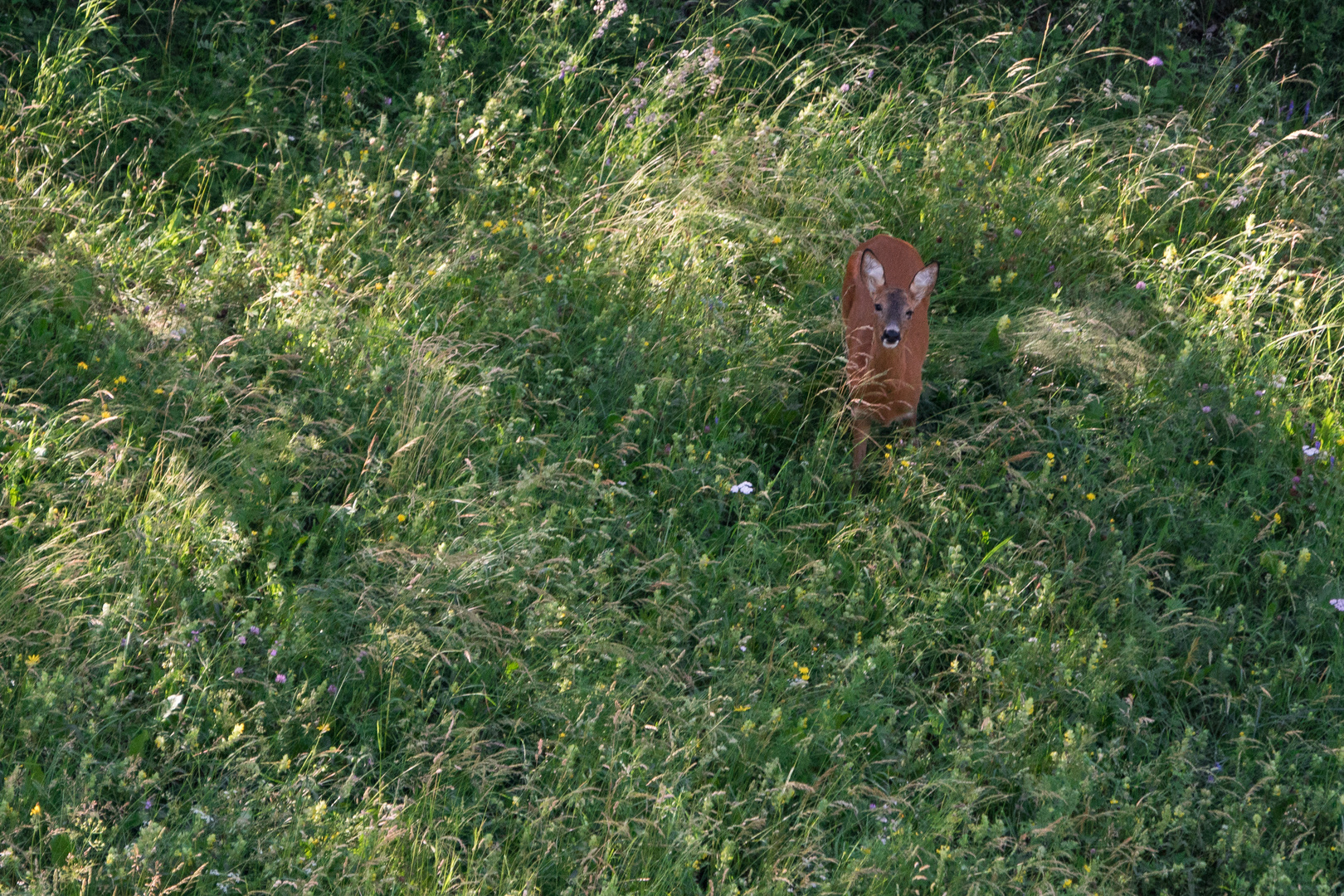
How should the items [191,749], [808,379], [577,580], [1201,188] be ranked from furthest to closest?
[1201,188] < [808,379] < [577,580] < [191,749]

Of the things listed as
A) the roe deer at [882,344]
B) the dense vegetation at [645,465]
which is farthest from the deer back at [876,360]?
the dense vegetation at [645,465]

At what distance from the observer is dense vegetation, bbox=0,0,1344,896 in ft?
10.5

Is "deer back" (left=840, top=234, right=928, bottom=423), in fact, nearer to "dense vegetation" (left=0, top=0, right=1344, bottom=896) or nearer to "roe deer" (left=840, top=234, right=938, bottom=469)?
"roe deer" (left=840, top=234, right=938, bottom=469)

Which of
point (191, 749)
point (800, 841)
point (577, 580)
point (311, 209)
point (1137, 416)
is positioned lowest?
point (1137, 416)

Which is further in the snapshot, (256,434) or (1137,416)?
(1137,416)

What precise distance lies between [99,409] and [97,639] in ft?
3.37

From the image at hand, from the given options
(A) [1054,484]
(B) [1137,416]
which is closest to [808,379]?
(A) [1054,484]

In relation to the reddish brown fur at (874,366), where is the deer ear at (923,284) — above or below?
above

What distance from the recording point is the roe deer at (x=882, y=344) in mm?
4633

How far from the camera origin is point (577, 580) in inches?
152

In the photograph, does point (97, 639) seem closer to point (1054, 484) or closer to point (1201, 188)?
point (1054, 484)

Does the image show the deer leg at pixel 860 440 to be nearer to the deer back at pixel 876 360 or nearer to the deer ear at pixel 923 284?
the deer back at pixel 876 360

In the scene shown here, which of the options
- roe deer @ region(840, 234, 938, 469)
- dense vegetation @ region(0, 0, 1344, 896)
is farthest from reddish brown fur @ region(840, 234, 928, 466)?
dense vegetation @ region(0, 0, 1344, 896)

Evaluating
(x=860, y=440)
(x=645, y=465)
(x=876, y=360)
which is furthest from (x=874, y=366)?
(x=645, y=465)
